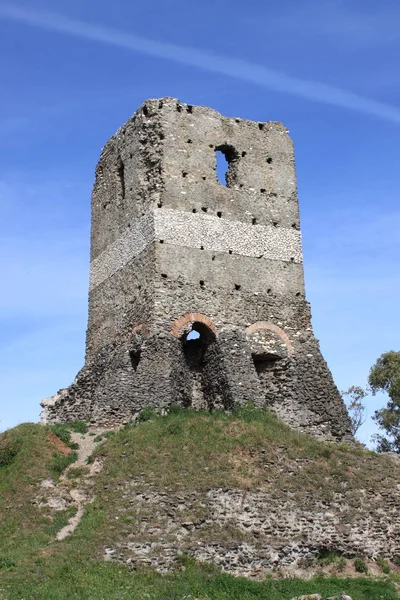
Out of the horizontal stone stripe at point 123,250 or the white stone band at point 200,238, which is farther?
the horizontal stone stripe at point 123,250

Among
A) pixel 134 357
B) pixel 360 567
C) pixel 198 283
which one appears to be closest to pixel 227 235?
pixel 198 283

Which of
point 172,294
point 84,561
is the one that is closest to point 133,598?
point 84,561

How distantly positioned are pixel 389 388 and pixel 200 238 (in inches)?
589

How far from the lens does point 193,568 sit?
683 inches

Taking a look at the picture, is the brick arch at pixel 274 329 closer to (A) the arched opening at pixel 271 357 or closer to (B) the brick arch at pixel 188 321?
(A) the arched opening at pixel 271 357

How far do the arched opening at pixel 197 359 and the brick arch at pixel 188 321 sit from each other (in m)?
0.09

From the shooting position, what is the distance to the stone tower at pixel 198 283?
24.0m

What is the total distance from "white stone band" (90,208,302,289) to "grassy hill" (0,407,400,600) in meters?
5.48

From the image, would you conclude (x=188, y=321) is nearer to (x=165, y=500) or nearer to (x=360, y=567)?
(x=165, y=500)

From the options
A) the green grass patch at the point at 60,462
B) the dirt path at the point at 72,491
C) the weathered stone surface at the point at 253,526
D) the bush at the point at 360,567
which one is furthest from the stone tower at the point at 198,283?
the bush at the point at 360,567

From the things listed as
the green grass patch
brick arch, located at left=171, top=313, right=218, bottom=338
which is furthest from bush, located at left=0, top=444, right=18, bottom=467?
brick arch, located at left=171, top=313, right=218, bottom=338

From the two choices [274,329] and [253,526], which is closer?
[253,526]

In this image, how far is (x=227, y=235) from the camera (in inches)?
1026

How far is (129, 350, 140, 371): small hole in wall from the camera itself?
2433 centimetres
